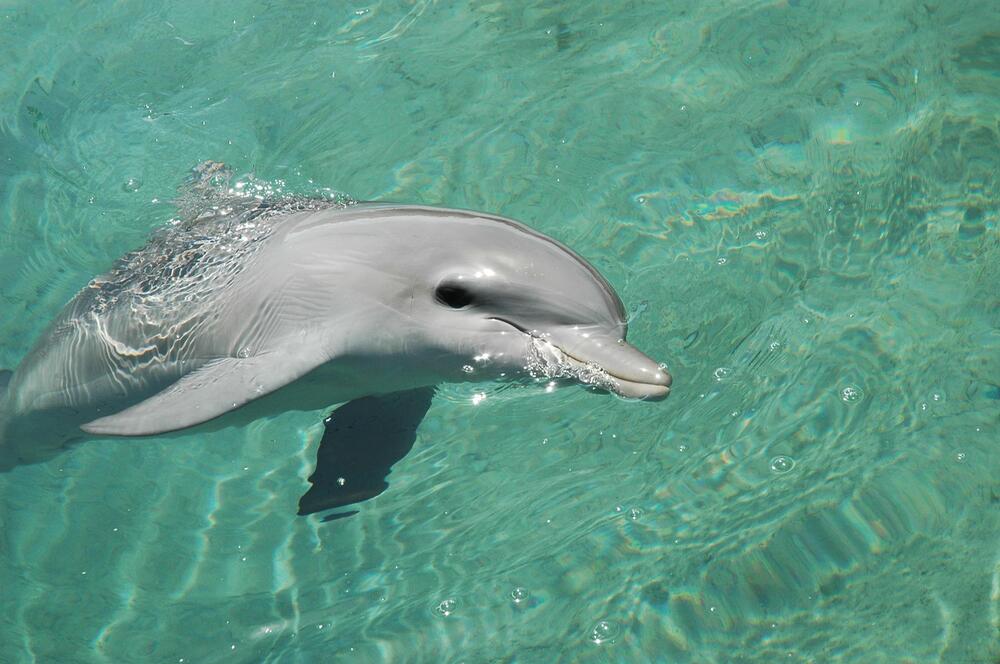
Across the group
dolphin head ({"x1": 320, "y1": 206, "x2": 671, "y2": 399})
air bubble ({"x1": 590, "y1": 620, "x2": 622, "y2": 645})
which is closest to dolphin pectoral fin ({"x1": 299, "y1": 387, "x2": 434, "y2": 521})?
dolphin head ({"x1": 320, "y1": 206, "x2": 671, "y2": 399})

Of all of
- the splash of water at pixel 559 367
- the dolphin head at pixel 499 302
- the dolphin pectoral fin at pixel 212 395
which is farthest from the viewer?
the dolphin pectoral fin at pixel 212 395

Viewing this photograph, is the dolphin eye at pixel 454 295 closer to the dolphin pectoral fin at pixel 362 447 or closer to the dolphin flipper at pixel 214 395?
the dolphin flipper at pixel 214 395

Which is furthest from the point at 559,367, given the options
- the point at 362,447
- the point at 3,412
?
the point at 3,412

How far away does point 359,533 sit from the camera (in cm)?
500

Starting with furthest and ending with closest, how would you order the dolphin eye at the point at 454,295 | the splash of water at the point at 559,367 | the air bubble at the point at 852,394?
1. the air bubble at the point at 852,394
2. the dolphin eye at the point at 454,295
3. the splash of water at the point at 559,367

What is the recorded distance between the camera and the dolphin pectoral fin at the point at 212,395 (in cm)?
421

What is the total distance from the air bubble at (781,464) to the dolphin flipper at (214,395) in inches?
94.5

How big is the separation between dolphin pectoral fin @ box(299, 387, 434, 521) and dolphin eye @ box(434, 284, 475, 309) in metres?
1.03

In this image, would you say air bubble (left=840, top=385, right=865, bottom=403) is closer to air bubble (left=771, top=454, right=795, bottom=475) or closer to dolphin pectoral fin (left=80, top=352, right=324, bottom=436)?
air bubble (left=771, top=454, right=795, bottom=475)

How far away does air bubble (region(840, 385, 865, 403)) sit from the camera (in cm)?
505

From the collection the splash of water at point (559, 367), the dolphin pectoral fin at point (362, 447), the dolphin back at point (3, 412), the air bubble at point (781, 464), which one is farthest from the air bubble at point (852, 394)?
the dolphin back at point (3, 412)

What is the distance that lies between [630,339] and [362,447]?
5.34 ft

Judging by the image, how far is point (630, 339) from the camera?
17.4ft

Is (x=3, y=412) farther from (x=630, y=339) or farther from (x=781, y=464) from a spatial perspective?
(x=781, y=464)
